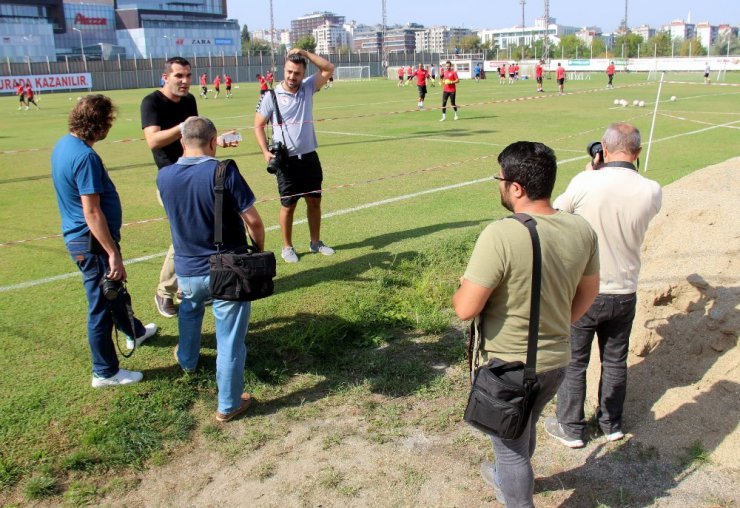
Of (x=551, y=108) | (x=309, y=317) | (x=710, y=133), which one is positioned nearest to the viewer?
(x=309, y=317)

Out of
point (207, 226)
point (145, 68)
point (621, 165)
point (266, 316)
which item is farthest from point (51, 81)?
point (621, 165)

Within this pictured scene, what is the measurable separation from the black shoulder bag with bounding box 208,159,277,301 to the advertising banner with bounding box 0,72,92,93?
175 ft

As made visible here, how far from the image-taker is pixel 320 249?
23.6 feet

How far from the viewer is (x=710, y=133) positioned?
16.8m

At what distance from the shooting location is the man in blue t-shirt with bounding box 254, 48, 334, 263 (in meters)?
6.73

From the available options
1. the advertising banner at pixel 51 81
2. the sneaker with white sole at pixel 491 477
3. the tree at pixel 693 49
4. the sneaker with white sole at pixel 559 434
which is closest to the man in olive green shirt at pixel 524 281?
the sneaker with white sole at pixel 491 477

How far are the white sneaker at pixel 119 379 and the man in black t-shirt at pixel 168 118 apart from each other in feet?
3.63

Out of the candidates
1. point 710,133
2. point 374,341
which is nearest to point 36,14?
point 710,133

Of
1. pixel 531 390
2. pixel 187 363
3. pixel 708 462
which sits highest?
pixel 531 390

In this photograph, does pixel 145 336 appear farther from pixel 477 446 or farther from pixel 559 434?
pixel 559 434

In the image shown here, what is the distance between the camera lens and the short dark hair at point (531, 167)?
266 centimetres

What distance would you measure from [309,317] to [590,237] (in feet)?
10.3

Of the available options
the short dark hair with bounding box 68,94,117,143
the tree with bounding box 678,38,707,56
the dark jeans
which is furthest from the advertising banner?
the tree with bounding box 678,38,707,56

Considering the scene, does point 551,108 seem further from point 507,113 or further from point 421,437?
point 421,437
